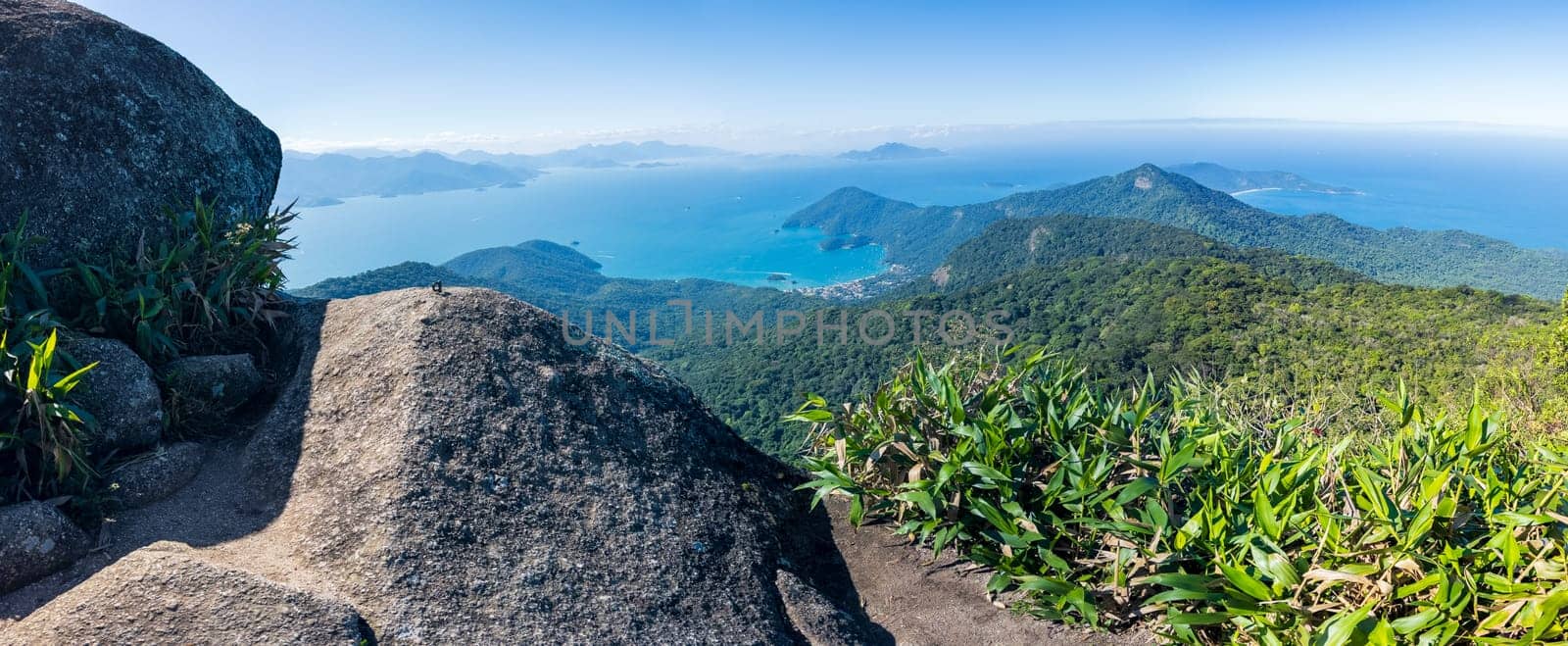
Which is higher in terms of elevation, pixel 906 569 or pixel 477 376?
pixel 477 376

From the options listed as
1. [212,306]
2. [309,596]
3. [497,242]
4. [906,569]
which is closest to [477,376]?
[309,596]

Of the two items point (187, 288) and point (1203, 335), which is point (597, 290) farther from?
point (187, 288)

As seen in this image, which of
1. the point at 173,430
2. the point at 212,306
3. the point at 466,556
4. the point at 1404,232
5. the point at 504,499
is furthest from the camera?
the point at 1404,232

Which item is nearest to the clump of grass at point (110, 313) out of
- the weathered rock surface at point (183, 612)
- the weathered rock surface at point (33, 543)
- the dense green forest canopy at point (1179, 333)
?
the weathered rock surface at point (33, 543)

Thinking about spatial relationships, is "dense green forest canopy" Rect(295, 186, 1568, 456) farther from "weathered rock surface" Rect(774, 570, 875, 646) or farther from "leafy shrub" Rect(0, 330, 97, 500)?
"leafy shrub" Rect(0, 330, 97, 500)

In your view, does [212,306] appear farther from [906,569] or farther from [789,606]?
[906,569]

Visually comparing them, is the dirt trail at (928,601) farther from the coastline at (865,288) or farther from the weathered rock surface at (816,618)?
the coastline at (865,288)

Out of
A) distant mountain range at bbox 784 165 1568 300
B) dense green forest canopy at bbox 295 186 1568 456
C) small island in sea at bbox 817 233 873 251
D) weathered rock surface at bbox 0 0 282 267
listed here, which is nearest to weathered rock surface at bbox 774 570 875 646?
dense green forest canopy at bbox 295 186 1568 456

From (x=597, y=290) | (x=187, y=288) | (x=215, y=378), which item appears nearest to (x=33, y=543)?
(x=215, y=378)
